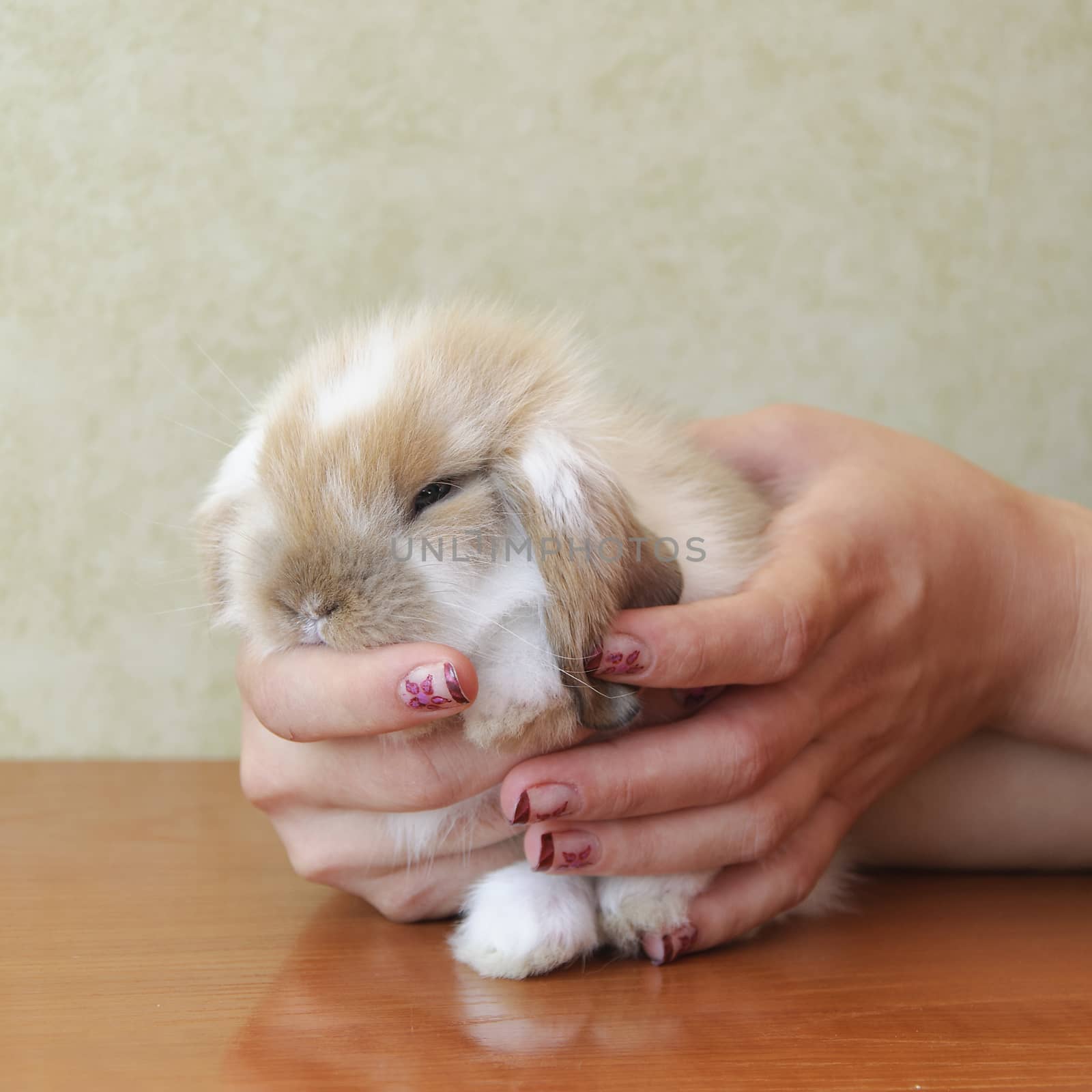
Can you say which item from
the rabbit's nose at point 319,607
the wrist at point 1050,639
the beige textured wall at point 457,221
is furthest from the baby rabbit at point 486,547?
the beige textured wall at point 457,221

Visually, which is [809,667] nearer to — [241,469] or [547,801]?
[547,801]

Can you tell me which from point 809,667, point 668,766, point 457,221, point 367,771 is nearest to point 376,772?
point 367,771

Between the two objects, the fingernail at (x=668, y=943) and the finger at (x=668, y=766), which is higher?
the finger at (x=668, y=766)

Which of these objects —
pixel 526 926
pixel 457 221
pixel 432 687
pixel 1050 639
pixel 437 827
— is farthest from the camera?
pixel 457 221

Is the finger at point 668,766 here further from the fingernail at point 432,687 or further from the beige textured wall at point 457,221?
the beige textured wall at point 457,221

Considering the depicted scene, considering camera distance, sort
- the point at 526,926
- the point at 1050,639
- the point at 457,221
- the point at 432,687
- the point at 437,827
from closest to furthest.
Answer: the point at 432,687 → the point at 526,926 → the point at 437,827 → the point at 1050,639 → the point at 457,221

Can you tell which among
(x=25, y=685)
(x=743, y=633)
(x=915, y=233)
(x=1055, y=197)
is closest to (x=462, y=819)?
(x=743, y=633)
